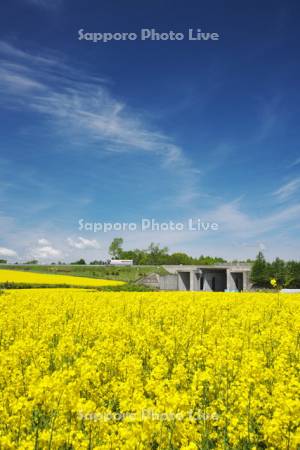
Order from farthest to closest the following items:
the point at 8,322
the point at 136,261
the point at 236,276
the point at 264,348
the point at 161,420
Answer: the point at 136,261 → the point at 236,276 → the point at 8,322 → the point at 264,348 → the point at 161,420

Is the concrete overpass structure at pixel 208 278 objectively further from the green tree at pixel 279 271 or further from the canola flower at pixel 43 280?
the canola flower at pixel 43 280

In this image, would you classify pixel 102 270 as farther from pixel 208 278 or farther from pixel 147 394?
pixel 147 394

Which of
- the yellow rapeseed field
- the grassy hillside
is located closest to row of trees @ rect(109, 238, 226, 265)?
the grassy hillside

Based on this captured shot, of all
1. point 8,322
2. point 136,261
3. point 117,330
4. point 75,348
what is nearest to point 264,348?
point 117,330

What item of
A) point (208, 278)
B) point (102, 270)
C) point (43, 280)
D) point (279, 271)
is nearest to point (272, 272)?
point (279, 271)

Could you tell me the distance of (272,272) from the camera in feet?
231

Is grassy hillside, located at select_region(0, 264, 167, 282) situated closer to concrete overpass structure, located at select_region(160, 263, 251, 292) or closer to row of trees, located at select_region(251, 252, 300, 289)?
concrete overpass structure, located at select_region(160, 263, 251, 292)

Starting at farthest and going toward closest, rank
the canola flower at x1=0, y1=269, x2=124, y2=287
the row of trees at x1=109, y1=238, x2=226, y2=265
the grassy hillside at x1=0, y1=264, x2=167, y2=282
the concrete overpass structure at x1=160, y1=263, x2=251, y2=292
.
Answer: the row of trees at x1=109, y1=238, x2=226, y2=265, the concrete overpass structure at x1=160, y1=263, x2=251, y2=292, the grassy hillside at x1=0, y1=264, x2=167, y2=282, the canola flower at x1=0, y1=269, x2=124, y2=287

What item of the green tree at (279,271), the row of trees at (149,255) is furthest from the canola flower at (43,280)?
the row of trees at (149,255)

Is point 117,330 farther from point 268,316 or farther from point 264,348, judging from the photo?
point 268,316

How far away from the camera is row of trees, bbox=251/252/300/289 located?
229 ft

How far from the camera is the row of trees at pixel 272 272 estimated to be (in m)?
69.7

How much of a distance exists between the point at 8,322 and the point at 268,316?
25.9 feet

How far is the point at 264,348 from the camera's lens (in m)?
9.20
